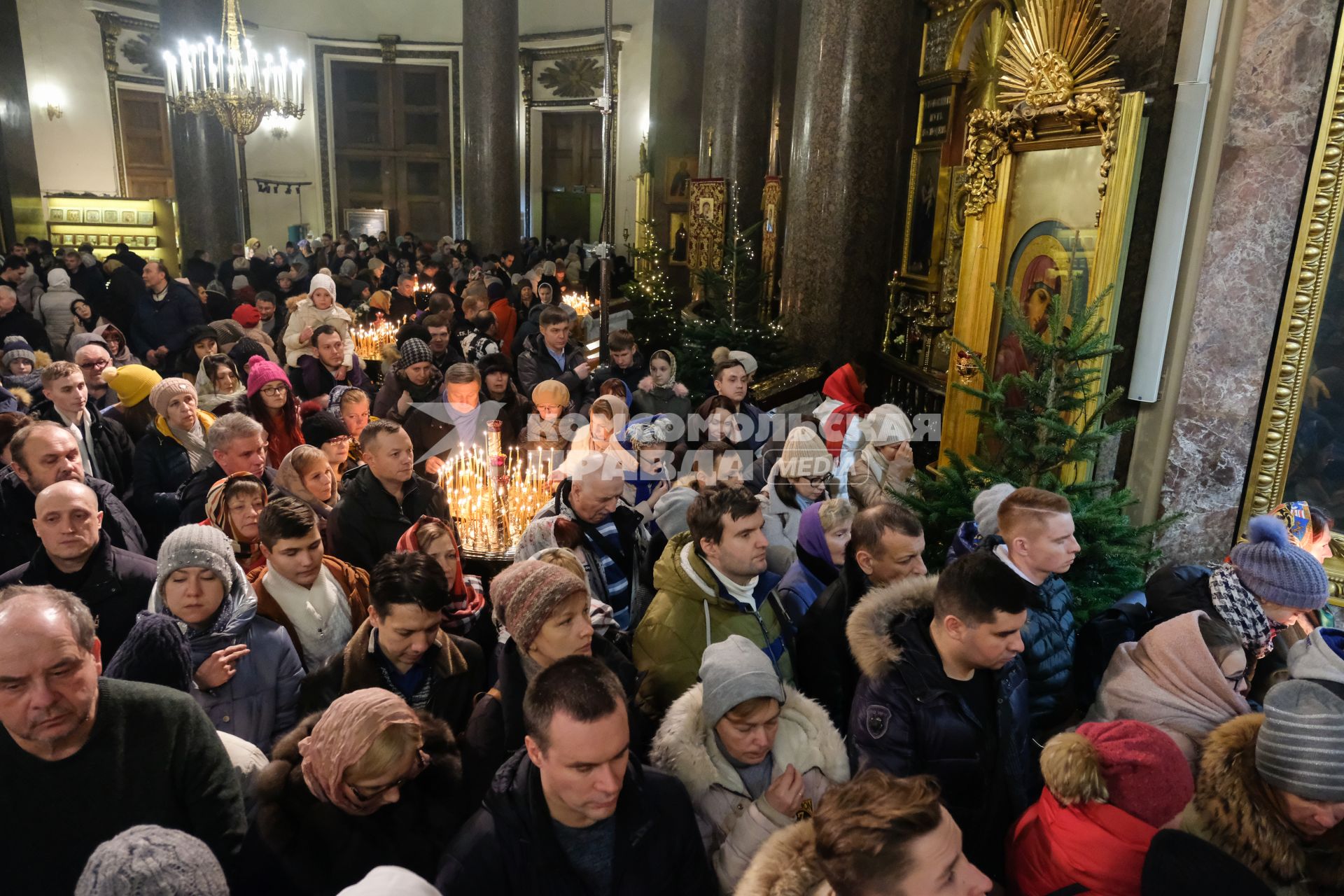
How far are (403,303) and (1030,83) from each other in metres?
7.98

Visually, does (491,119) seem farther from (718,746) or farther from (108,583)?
(718,746)

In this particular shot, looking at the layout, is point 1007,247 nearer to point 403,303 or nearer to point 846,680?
point 846,680

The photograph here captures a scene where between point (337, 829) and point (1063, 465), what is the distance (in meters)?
3.80

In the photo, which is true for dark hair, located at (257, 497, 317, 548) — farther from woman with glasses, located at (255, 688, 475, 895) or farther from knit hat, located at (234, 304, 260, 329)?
knit hat, located at (234, 304, 260, 329)

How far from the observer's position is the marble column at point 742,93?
12641 mm

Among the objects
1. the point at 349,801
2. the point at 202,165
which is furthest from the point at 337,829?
the point at 202,165

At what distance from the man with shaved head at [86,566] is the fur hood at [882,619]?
8.88ft

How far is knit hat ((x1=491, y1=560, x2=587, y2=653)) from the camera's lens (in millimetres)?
2744

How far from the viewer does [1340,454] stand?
4.39 m

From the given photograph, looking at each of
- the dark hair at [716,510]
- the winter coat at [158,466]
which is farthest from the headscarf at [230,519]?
the dark hair at [716,510]

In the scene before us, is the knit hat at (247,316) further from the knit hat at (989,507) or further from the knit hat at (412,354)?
the knit hat at (989,507)

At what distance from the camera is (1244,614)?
332cm

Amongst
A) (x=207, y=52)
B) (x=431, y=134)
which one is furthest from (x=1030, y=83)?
(x=431, y=134)

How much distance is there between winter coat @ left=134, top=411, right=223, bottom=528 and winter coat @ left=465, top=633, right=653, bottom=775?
291cm
